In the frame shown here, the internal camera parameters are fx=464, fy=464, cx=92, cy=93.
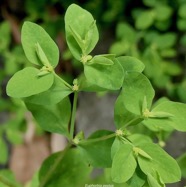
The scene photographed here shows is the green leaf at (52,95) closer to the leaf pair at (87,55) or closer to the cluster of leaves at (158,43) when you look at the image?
the leaf pair at (87,55)

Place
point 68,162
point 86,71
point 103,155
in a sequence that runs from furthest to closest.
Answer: point 68,162, point 103,155, point 86,71

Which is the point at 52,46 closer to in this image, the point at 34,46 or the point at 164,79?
the point at 34,46

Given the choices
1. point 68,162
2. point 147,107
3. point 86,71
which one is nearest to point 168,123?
point 147,107

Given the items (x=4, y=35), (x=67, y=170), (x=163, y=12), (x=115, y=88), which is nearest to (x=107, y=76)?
(x=115, y=88)

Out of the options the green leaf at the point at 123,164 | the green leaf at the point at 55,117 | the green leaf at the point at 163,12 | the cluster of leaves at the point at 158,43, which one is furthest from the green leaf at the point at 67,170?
the green leaf at the point at 163,12

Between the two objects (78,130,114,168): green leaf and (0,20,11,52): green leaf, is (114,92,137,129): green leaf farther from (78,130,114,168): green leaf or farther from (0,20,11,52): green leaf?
(0,20,11,52): green leaf

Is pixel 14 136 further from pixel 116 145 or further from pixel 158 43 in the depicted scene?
pixel 116 145

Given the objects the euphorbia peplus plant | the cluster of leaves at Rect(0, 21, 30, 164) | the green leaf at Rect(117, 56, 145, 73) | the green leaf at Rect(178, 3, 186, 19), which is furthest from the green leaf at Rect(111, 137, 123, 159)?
the cluster of leaves at Rect(0, 21, 30, 164)
